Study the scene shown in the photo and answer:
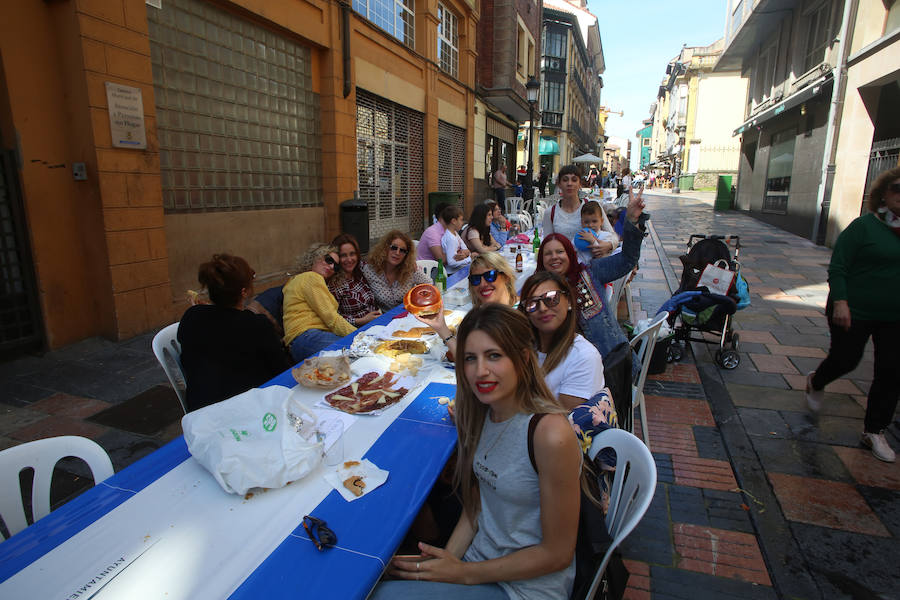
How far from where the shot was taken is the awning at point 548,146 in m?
37.4

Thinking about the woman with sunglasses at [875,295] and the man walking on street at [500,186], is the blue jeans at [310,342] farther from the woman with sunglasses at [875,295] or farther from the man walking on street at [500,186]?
the man walking on street at [500,186]

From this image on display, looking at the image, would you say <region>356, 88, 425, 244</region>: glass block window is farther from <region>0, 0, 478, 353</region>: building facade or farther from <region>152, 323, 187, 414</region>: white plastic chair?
<region>152, 323, 187, 414</region>: white plastic chair

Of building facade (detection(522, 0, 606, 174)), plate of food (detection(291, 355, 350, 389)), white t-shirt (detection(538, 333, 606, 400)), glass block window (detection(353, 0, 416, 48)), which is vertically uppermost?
building facade (detection(522, 0, 606, 174))

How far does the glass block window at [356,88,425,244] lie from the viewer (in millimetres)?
9883

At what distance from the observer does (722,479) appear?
10.0 ft

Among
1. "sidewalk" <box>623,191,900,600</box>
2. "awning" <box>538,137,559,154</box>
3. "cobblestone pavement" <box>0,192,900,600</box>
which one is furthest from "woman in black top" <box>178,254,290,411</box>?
"awning" <box>538,137,559,154</box>

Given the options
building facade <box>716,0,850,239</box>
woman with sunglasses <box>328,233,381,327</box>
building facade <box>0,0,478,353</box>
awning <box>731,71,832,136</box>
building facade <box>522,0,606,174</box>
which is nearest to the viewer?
woman with sunglasses <box>328,233,381,327</box>

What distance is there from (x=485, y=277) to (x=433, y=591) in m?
1.93

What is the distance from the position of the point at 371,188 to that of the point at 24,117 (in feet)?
20.9

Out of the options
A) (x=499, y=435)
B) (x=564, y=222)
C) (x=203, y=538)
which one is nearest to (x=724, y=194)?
(x=564, y=222)

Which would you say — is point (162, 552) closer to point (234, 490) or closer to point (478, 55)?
point (234, 490)

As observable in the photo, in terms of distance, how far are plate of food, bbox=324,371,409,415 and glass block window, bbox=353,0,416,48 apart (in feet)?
28.8

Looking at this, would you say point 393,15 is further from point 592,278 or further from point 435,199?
point 592,278

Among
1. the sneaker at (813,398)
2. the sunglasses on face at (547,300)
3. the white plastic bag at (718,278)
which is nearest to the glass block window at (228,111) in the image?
the sunglasses on face at (547,300)
